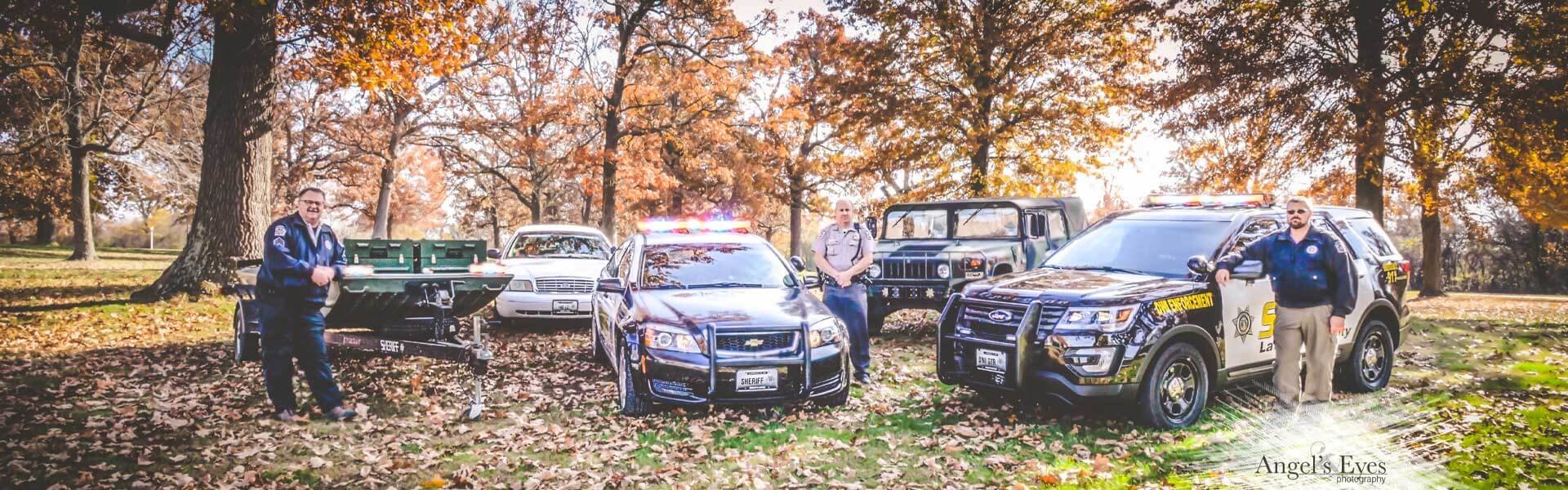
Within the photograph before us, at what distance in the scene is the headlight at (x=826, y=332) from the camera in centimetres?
605

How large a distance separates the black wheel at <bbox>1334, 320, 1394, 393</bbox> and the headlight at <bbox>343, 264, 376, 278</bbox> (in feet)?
27.5

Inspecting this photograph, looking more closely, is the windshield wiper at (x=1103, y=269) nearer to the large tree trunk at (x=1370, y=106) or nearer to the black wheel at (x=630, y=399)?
the black wheel at (x=630, y=399)

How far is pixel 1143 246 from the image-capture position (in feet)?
21.4

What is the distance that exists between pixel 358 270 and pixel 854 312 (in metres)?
4.43

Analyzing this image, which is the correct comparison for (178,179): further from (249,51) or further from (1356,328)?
(1356,328)

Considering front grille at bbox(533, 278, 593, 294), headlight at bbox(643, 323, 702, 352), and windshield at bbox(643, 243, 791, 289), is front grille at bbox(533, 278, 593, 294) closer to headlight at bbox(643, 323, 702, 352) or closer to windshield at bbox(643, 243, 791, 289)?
windshield at bbox(643, 243, 791, 289)

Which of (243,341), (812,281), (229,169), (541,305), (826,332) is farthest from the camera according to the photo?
(229,169)

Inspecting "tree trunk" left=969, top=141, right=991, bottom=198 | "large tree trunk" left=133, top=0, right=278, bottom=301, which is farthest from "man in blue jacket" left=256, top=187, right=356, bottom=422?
"tree trunk" left=969, top=141, right=991, bottom=198

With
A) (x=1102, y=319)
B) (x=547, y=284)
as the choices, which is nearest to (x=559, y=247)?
(x=547, y=284)

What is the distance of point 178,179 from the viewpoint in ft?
69.5

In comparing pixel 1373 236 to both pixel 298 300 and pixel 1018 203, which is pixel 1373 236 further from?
pixel 298 300

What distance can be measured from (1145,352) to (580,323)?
8.66 meters

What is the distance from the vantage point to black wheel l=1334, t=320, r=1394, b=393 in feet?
22.2
